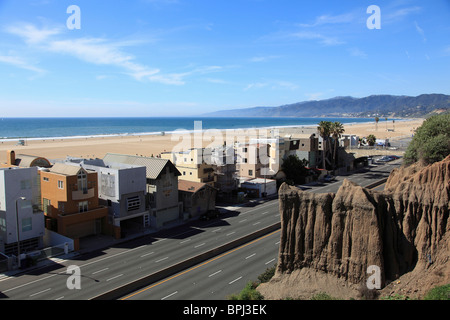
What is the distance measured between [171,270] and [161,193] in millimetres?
18786

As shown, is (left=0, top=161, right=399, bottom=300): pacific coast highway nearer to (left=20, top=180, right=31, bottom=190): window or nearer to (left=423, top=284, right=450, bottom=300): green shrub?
(left=20, top=180, right=31, bottom=190): window

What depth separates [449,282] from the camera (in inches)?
886

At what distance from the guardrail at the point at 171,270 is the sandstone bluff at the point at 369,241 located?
9.83 m

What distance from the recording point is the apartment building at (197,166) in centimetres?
6266

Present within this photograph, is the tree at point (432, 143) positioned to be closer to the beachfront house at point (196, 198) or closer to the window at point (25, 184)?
the beachfront house at point (196, 198)

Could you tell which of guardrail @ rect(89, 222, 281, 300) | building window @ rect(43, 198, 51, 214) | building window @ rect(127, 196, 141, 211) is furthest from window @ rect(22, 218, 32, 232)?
guardrail @ rect(89, 222, 281, 300)

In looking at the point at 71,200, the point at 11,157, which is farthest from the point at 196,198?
the point at 11,157

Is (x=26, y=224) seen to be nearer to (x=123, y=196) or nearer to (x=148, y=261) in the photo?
(x=123, y=196)

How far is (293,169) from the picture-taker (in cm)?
8094

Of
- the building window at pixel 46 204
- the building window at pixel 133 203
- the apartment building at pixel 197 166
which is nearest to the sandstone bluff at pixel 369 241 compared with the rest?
the building window at pixel 133 203

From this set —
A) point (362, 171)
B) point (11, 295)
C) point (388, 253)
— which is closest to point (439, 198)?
point (388, 253)

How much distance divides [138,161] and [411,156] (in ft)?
142

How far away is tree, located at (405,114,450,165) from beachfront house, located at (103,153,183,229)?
34.5m
